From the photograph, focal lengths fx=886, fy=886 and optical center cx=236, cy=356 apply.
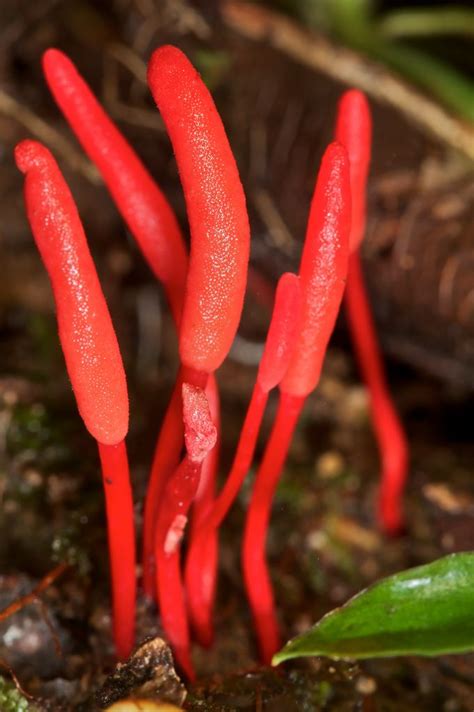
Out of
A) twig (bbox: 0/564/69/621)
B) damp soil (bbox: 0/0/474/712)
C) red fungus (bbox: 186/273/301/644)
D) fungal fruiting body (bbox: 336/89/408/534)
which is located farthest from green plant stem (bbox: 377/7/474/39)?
twig (bbox: 0/564/69/621)

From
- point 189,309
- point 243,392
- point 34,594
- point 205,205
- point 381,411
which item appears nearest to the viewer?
point 205,205

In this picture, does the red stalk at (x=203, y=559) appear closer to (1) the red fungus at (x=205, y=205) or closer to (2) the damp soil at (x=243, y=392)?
(2) the damp soil at (x=243, y=392)

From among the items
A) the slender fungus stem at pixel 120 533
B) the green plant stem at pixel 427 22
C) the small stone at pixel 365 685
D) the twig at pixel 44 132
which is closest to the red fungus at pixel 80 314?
the slender fungus stem at pixel 120 533

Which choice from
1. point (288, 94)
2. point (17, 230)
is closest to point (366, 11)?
point (288, 94)

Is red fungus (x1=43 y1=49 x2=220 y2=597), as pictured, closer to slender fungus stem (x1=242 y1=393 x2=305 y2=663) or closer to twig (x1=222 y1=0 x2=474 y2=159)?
slender fungus stem (x1=242 y1=393 x2=305 y2=663)

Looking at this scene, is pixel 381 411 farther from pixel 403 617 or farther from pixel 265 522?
pixel 403 617

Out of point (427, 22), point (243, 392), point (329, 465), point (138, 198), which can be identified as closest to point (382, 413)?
point (329, 465)
